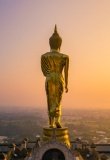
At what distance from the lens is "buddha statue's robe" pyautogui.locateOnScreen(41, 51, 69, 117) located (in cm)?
1435

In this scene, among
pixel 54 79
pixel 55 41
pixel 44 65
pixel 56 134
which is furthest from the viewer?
pixel 55 41

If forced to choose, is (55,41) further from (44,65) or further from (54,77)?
(54,77)

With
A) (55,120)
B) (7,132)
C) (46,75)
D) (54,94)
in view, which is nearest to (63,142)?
(55,120)

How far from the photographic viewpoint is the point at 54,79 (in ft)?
47.1

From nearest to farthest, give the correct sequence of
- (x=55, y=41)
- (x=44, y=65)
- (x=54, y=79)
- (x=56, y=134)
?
1. (x=56, y=134)
2. (x=54, y=79)
3. (x=44, y=65)
4. (x=55, y=41)

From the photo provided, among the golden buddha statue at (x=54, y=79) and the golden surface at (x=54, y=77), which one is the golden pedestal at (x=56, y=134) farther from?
the golden surface at (x=54, y=77)

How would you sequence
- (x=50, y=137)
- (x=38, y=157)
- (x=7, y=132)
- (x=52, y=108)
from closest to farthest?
(x=38, y=157) < (x=50, y=137) < (x=52, y=108) < (x=7, y=132)

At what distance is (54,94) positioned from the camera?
14.4 metres

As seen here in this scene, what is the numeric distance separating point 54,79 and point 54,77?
102mm

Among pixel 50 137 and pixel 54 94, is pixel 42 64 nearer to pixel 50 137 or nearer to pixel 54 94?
pixel 54 94

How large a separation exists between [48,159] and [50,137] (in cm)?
116

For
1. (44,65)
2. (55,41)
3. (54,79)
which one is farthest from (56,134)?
(55,41)

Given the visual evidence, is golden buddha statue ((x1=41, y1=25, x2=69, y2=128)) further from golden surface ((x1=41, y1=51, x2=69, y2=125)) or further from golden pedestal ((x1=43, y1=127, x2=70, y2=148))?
golden pedestal ((x1=43, y1=127, x2=70, y2=148))

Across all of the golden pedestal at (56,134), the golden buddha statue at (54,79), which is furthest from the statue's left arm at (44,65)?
the golden pedestal at (56,134)
